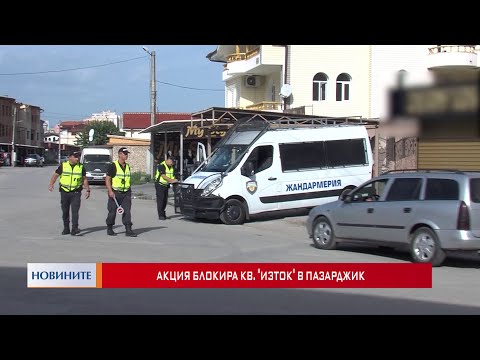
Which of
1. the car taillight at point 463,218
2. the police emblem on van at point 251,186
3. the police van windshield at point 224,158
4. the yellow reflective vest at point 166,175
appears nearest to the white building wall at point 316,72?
the police van windshield at point 224,158

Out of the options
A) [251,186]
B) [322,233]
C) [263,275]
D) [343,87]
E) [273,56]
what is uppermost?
[273,56]

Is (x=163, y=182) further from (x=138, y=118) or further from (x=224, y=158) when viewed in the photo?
(x=138, y=118)

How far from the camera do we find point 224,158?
1798cm

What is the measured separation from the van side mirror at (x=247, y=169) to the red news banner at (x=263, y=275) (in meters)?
6.38

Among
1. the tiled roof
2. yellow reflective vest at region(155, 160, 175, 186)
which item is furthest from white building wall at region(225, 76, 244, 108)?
the tiled roof

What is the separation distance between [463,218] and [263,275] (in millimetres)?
3367

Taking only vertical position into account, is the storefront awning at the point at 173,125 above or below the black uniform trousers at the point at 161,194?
above

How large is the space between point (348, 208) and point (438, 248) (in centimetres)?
225

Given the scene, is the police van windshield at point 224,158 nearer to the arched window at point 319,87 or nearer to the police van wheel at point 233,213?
the police van wheel at point 233,213

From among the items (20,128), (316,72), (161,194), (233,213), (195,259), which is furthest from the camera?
(20,128)

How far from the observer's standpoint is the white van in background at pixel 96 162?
3403 centimetres

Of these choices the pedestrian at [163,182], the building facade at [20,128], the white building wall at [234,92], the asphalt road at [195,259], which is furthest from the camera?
the building facade at [20,128]

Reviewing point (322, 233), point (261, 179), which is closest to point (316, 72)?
point (261, 179)
